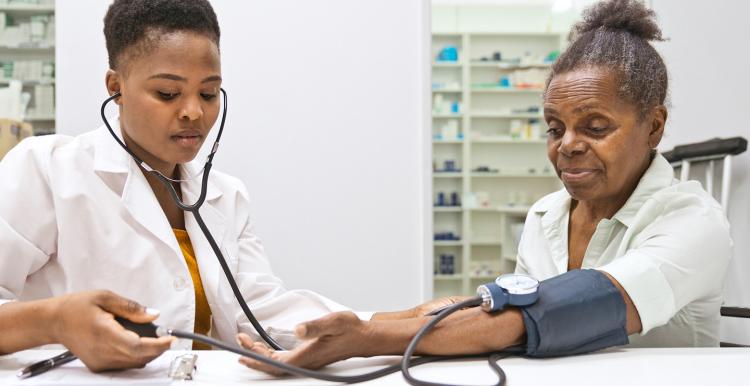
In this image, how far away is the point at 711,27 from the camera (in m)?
1.94

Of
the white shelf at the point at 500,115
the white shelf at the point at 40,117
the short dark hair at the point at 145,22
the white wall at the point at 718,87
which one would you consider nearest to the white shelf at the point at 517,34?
the white shelf at the point at 500,115

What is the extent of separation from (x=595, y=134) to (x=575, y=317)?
1.39ft

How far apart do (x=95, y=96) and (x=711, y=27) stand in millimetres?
2435

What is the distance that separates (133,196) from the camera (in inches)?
40.8

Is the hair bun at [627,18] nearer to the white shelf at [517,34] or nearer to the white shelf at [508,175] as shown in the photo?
the white shelf at [508,175]

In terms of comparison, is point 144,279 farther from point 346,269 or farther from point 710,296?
point 346,269

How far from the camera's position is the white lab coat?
36.4 inches

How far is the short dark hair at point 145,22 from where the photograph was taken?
1.01m

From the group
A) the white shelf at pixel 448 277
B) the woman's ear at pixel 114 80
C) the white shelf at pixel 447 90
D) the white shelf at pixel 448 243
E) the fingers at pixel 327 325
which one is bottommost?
the white shelf at pixel 448 277

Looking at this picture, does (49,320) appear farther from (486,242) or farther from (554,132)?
(486,242)

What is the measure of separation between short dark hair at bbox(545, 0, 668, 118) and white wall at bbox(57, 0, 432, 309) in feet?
5.22

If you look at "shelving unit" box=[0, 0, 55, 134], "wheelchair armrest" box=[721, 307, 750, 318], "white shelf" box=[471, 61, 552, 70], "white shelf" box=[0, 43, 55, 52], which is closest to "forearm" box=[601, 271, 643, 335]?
"wheelchair armrest" box=[721, 307, 750, 318]

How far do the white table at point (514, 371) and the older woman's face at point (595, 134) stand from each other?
1.20 ft

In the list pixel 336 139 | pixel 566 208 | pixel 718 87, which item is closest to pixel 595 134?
pixel 566 208
